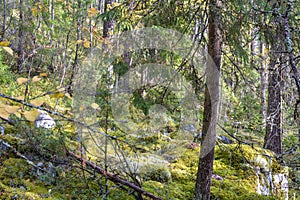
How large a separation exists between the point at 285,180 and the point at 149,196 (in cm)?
319

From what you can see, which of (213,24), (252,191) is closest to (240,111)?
(252,191)

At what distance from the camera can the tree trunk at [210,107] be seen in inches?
123

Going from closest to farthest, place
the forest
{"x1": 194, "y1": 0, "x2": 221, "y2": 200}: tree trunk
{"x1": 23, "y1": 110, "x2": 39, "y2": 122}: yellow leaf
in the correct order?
{"x1": 23, "y1": 110, "x2": 39, "y2": 122}: yellow leaf
the forest
{"x1": 194, "y1": 0, "x2": 221, "y2": 200}: tree trunk

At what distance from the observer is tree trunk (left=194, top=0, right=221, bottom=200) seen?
3135 millimetres

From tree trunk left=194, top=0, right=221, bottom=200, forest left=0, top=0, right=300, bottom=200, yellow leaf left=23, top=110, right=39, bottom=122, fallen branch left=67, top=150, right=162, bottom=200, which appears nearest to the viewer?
yellow leaf left=23, top=110, right=39, bottom=122

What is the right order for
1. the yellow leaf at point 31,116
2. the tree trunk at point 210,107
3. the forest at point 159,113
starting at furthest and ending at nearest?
the tree trunk at point 210,107 < the forest at point 159,113 < the yellow leaf at point 31,116

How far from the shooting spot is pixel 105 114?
3.02 m

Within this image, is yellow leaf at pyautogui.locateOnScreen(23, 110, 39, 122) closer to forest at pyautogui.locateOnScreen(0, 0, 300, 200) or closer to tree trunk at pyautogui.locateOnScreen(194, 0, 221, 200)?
forest at pyautogui.locateOnScreen(0, 0, 300, 200)

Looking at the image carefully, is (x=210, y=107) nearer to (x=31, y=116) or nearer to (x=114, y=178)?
(x=114, y=178)

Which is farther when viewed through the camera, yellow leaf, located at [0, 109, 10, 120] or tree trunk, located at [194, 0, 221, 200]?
tree trunk, located at [194, 0, 221, 200]

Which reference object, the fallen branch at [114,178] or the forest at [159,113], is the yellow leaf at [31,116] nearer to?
the forest at [159,113]

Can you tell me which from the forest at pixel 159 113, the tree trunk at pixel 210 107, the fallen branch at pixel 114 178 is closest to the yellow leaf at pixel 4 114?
the forest at pixel 159 113

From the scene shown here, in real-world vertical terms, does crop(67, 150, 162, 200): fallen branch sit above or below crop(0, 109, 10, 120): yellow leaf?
below

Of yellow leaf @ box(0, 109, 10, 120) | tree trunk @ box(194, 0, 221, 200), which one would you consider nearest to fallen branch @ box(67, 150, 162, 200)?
tree trunk @ box(194, 0, 221, 200)
